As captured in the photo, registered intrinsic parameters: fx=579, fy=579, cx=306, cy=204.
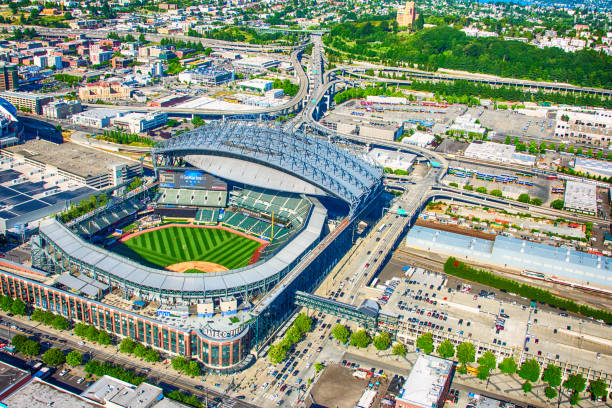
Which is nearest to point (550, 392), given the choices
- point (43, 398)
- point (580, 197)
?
point (43, 398)

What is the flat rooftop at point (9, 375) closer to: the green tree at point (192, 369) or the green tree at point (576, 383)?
the green tree at point (192, 369)

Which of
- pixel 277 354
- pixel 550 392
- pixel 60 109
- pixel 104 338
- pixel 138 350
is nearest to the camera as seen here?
pixel 550 392

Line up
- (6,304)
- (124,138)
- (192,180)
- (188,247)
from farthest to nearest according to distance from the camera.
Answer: (124,138) → (192,180) → (188,247) → (6,304)

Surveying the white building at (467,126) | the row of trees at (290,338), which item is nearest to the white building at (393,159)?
the white building at (467,126)

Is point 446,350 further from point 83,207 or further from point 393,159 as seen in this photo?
point 393,159

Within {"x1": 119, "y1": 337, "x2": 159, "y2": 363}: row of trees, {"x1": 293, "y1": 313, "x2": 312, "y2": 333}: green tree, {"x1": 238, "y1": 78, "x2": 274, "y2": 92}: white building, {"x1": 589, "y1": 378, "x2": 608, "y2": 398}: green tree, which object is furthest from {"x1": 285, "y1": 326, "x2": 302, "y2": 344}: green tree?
{"x1": 238, "y1": 78, "x2": 274, "y2": 92}: white building

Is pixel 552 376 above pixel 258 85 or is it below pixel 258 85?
below

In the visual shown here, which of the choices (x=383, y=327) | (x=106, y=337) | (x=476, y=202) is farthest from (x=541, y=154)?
(x=106, y=337)

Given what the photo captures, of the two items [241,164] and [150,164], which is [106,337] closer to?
[241,164]
